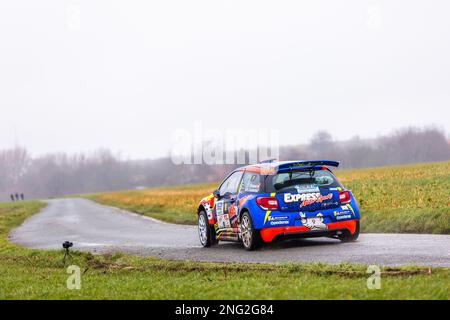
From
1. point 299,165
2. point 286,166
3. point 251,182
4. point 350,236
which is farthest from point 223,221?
point 350,236

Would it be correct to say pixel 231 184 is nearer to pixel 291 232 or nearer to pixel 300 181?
pixel 300 181

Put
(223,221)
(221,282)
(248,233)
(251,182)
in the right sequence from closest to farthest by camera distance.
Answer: (221,282) < (248,233) < (251,182) < (223,221)

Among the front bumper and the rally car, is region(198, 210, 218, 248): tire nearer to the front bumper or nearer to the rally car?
the rally car

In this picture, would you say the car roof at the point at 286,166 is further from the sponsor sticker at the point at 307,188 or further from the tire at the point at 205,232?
the tire at the point at 205,232

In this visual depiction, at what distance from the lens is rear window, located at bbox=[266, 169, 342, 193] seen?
548 inches

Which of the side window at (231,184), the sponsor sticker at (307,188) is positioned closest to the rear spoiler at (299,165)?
the sponsor sticker at (307,188)

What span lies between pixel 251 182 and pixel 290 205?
1.07 metres

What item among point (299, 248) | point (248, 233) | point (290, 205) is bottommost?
point (299, 248)

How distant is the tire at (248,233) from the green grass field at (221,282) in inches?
75.7

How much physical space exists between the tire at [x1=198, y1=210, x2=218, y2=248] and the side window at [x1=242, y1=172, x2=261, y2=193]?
1.68 meters

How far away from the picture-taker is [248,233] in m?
14.0

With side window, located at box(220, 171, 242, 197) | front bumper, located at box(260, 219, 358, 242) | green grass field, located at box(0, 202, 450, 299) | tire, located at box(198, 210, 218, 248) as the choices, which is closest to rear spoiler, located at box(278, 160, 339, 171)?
front bumper, located at box(260, 219, 358, 242)

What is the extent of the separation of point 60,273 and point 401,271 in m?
5.53

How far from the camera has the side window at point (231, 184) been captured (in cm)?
1514
